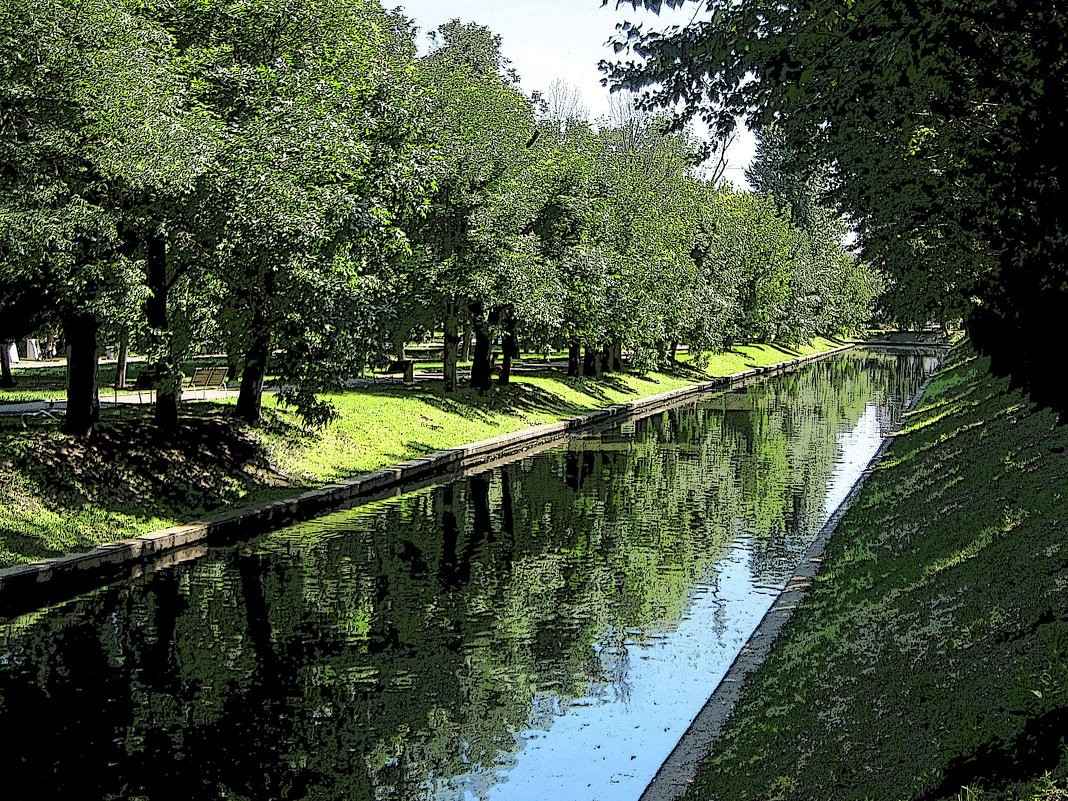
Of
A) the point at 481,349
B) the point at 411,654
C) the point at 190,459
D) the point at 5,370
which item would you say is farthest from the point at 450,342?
the point at 411,654

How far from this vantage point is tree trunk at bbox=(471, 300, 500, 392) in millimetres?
40219

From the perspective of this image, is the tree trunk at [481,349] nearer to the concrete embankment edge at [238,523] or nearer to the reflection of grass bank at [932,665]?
the concrete embankment edge at [238,523]

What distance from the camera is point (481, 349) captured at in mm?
41812

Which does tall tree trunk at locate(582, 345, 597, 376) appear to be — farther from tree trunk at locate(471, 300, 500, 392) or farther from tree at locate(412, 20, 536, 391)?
tree at locate(412, 20, 536, 391)

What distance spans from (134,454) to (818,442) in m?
24.2

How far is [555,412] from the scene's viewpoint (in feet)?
144

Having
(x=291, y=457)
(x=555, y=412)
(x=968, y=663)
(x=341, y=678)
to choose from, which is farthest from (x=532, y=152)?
(x=968, y=663)

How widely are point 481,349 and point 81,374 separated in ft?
69.0

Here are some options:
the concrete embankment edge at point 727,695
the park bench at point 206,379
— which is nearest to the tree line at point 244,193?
the park bench at point 206,379

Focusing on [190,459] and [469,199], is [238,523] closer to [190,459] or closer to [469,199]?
[190,459]

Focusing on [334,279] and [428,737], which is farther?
[334,279]

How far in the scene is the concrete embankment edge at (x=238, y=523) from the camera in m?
16.9

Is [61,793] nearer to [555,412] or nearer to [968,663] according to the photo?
[968,663]

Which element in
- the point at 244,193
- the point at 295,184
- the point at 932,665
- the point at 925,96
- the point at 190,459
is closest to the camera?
the point at 932,665
